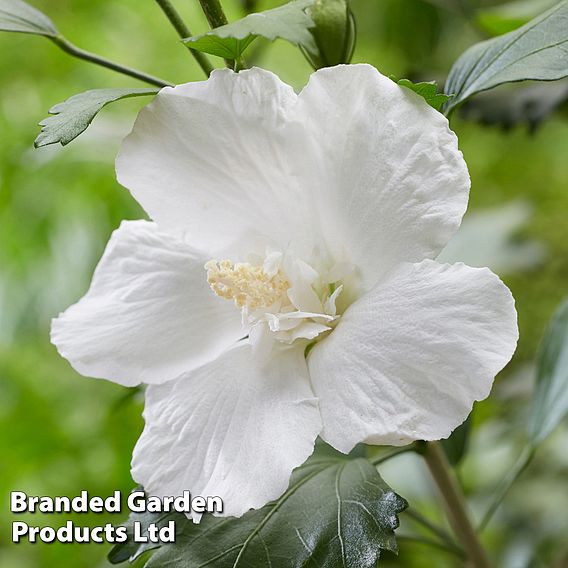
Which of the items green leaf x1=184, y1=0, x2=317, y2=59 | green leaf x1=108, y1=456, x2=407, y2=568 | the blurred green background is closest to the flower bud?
green leaf x1=184, y1=0, x2=317, y2=59

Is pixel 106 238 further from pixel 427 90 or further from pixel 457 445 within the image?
pixel 427 90

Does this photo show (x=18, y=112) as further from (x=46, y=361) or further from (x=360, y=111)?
(x=360, y=111)

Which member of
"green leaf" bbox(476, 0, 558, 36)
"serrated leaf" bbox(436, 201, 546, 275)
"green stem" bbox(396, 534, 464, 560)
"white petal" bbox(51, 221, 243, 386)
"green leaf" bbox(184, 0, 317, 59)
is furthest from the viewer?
"serrated leaf" bbox(436, 201, 546, 275)

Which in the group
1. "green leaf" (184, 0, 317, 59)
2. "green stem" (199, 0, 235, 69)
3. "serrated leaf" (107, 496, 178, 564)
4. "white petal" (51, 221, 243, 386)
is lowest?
"serrated leaf" (107, 496, 178, 564)

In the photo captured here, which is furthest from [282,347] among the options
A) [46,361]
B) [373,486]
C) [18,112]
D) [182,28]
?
[18,112]

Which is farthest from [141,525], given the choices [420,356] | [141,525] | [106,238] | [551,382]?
[106,238]

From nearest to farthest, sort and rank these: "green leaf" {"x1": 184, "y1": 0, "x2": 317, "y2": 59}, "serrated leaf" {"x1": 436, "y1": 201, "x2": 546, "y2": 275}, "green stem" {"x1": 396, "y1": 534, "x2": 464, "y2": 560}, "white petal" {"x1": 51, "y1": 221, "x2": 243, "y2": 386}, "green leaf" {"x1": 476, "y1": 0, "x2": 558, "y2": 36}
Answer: "green leaf" {"x1": 184, "y1": 0, "x2": 317, "y2": 59} → "white petal" {"x1": 51, "y1": 221, "x2": 243, "y2": 386} → "green stem" {"x1": 396, "y1": 534, "x2": 464, "y2": 560} → "green leaf" {"x1": 476, "y1": 0, "x2": 558, "y2": 36} → "serrated leaf" {"x1": 436, "y1": 201, "x2": 546, "y2": 275}

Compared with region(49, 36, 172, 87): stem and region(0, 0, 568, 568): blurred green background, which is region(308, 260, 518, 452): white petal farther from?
region(0, 0, 568, 568): blurred green background
